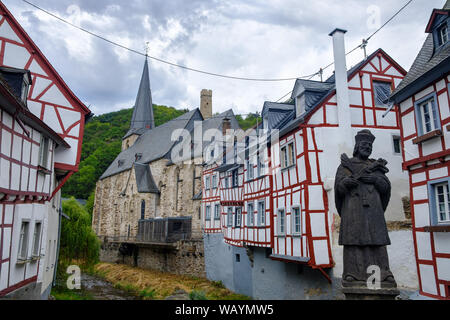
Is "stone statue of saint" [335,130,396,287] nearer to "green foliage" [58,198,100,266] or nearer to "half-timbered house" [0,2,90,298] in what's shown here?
"half-timbered house" [0,2,90,298]

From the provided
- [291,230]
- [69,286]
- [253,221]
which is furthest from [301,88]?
[69,286]

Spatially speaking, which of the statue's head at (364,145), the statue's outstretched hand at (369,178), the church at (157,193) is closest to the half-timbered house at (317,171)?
the statue's head at (364,145)

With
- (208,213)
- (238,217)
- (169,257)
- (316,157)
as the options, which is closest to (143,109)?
(169,257)

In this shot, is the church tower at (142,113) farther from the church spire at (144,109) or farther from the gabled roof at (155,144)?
the gabled roof at (155,144)

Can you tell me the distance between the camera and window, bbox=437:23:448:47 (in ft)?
31.7

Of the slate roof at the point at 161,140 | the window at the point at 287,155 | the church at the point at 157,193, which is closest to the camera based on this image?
the window at the point at 287,155

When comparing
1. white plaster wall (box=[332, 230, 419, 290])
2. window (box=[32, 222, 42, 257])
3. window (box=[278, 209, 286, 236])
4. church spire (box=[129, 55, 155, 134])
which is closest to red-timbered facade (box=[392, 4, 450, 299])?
white plaster wall (box=[332, 230, 419, 290])

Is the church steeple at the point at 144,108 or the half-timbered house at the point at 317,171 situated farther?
the church steeple at the point at 144,108

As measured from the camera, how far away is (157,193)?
38.5 m

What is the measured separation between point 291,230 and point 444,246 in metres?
5.57

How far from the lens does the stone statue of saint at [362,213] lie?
17.3ft

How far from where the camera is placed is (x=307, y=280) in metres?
13.2
